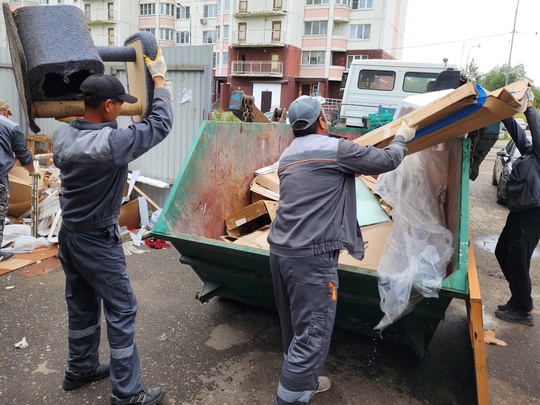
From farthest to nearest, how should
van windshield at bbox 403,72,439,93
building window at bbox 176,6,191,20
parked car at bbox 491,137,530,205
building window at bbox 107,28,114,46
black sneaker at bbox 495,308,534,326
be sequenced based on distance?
building window at bbox 176,6,191,20 → building window at bbox 107,28,114,46 → van windshield at bbox 403,72,439,93 → parked car at bbox 491,137,530,205 → black sneaker at bbox 495,308,534,326

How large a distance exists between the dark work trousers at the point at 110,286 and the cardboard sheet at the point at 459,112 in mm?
1642

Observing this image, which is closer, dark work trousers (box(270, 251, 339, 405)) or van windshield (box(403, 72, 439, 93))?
dark work trousers (box(270, 251, 339, 405))

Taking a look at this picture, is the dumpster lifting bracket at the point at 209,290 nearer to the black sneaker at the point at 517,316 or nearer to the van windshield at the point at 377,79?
the black sneaker at the point at 517,316

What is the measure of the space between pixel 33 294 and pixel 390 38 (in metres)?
35.0

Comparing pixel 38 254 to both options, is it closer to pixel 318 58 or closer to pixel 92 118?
pixel 92 118

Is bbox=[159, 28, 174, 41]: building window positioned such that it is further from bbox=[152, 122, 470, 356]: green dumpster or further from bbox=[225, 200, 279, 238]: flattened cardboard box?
bbox=[225, 200, 279, 238]: flattened cardboard box

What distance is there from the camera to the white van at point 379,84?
10.2 metres

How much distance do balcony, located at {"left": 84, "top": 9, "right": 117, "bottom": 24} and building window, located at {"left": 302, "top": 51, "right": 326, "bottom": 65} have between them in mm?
18193

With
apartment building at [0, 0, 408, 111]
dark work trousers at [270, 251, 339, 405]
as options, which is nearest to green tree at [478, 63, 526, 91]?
apartment building at [0, 0, 408, 111]

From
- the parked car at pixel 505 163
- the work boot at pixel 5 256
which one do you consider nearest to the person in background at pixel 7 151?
the work boot at pixel 5 256

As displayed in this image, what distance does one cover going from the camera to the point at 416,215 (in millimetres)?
2770

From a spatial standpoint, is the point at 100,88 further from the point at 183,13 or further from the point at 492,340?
the point at 183,13

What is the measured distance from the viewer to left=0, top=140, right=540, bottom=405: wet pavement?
8.27ft

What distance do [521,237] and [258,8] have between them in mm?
34110
